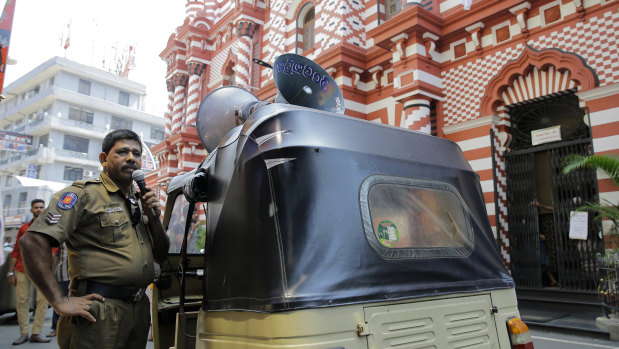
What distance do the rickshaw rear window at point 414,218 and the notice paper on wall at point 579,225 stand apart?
5834 mm

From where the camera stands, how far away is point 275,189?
2.21 meters

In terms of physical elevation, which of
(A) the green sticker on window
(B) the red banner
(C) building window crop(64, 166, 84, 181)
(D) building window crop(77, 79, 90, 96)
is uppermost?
(D) building window crop(77, 79, 90, 96)

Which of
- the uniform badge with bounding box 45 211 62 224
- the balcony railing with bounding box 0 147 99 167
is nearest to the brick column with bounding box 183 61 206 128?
the uniform badge with bounding box 45 211 62 224

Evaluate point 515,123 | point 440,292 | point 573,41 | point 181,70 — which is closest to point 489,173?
point 515,123

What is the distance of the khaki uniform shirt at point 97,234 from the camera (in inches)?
97.3

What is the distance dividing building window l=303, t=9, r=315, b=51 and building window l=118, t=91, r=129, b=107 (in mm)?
36866

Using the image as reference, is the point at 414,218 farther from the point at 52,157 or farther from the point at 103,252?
the point at 52,157

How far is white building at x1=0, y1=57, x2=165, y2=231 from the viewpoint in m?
37.8

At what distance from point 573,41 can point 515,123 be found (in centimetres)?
196

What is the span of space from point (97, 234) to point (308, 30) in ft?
41.4

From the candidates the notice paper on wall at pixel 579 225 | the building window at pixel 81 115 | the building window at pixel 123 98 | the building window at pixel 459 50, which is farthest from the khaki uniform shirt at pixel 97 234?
the building window at pixel 123 98

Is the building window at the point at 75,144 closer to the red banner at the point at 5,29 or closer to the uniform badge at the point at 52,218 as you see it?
the red banner at the point at 5,29

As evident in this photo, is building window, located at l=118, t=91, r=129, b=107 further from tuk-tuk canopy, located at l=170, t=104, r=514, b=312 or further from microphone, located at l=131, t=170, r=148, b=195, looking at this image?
tuk-tuk canopy, located at l=170, t=104, r=514, b=312

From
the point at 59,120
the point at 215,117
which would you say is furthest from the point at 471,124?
the point at 59,120
